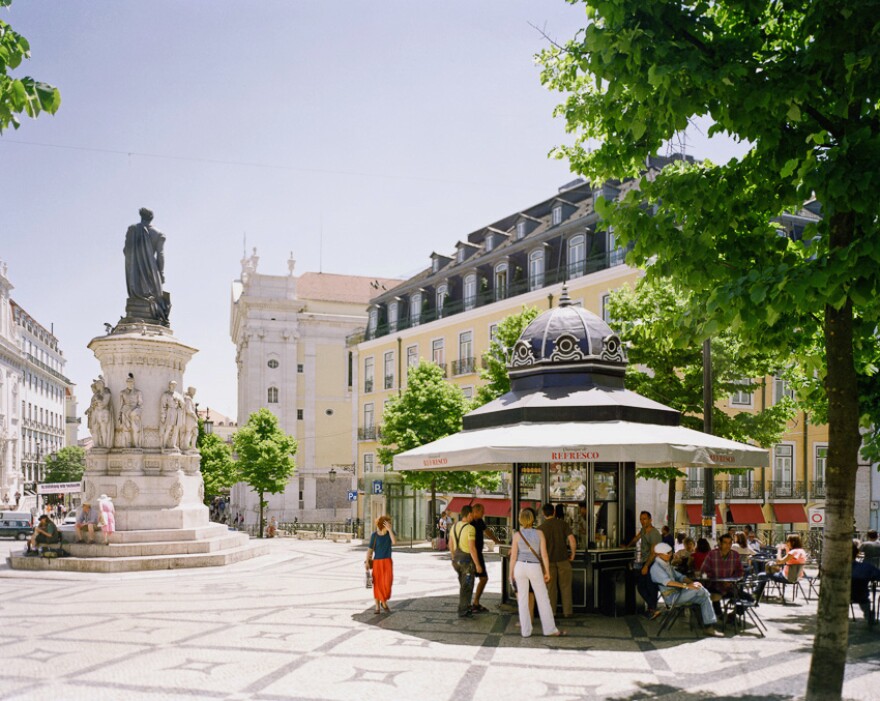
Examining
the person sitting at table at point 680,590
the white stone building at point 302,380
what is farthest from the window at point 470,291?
the person sitting at table at point 680,590

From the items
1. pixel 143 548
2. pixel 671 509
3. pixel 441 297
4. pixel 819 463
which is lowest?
pixel 143 548

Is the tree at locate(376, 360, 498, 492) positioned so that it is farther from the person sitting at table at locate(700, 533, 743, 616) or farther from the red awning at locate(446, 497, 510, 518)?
the person sitting at table at locate(700, 533, 743, 616)

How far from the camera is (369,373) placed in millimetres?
53438

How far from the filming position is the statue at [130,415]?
22.3 m

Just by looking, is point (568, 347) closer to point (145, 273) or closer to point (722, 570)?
point (722, 570)

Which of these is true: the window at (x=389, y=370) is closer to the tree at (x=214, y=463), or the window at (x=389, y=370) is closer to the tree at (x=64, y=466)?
the tree at (x=214, y=463)

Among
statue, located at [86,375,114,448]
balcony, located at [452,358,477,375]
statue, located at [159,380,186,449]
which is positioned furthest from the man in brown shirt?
balcony, located at [452,358,477,375]

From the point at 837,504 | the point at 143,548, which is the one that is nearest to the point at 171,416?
the point at 143,548

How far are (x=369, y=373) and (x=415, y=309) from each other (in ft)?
19.4

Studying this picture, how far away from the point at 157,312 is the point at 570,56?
688 inches

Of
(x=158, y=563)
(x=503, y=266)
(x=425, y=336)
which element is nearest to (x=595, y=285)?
(x=503, y=266)

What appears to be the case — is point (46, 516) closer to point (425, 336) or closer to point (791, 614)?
point (791, 614)

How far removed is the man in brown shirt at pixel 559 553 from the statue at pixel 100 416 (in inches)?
543

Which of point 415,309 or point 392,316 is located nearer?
point 415,309
